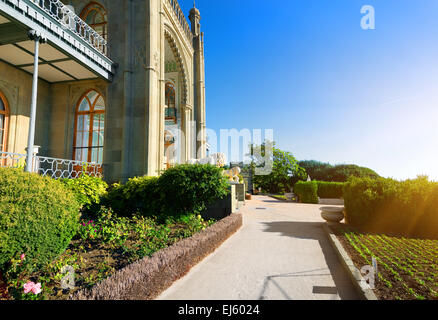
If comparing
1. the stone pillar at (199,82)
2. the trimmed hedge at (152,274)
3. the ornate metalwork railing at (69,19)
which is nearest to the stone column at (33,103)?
the ornate metalwork railing at (69,19)

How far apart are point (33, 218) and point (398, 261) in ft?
19.4

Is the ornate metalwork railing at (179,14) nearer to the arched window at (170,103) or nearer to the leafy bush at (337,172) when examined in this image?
the arched window at (170,103)

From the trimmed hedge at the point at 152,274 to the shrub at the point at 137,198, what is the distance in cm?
316

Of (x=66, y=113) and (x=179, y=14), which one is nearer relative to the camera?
(x=66, y=113)

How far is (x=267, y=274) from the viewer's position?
361 centimetres

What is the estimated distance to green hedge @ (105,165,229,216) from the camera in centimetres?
679

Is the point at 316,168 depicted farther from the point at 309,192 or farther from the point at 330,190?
the point at 309,192

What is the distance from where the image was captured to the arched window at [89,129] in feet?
34.7

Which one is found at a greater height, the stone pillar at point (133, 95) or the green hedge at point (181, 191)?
the stone pillar at point (133, 95)

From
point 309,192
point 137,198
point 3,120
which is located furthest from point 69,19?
point 309,192

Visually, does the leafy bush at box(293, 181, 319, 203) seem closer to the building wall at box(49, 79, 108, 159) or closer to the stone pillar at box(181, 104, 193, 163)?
the stone pillar at box(181, 104, 193, 163)

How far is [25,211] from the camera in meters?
3.07

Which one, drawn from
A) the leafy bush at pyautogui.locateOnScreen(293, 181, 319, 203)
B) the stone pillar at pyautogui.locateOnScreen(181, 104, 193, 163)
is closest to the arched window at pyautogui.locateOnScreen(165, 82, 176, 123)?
the stone pillar at pyautogui.locateOnScreen(181, 104, 193, 163)
